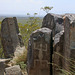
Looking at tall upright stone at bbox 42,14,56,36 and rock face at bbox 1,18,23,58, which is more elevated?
tall upright stone at bbox 42,14,56,36

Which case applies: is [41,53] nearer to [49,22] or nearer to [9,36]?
[49,22]

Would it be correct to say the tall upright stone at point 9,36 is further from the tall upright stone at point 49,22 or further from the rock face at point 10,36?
the tall upright stone at point 49,22

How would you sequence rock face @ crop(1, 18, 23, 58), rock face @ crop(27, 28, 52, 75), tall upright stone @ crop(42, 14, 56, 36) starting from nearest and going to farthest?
rock face @ crop(27, 28, 52, 75), tall upright stone @ crop(42, 14, 56, 36), rock face @ crop(1, 18, 23, 58)

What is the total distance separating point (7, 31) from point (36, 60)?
13.2 ft

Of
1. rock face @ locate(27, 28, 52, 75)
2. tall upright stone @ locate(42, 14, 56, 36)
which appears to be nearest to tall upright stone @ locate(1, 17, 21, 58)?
tall upright stone @ locate(42, 14, 56, 36)

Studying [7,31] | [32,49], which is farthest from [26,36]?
[32,49]

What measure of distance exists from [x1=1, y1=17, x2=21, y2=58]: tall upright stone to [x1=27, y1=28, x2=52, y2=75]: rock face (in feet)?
11.7

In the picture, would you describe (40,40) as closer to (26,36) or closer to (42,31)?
(42,31)

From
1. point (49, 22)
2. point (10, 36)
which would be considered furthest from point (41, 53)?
point (10, 36)

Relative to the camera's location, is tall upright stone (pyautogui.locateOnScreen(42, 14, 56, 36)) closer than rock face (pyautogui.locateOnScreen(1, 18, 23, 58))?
Yes

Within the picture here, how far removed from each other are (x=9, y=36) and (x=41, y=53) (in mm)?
4007

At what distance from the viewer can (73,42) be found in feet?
13.2

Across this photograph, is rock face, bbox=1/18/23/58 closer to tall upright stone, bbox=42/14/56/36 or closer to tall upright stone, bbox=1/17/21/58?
tall upright stone, bbox=1/17/21/58

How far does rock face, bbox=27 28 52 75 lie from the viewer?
4.84 meters
